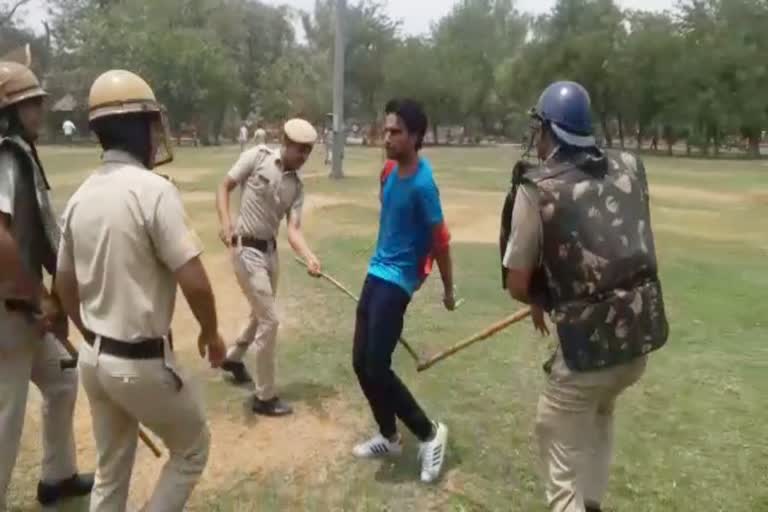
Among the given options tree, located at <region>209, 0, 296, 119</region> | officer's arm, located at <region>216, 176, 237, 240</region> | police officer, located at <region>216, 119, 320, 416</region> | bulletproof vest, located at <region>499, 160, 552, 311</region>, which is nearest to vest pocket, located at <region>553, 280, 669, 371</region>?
bulletproof vest, located at <region>499, 160, 552, 311</region>

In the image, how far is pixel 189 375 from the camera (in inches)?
135

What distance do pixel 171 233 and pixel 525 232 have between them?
134cm

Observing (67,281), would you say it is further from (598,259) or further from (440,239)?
(598,259)

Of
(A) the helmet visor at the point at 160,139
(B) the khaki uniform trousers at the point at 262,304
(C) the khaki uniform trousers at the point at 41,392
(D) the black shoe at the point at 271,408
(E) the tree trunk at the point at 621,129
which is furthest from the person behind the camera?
(E) the tree trunk at the point at 621,129

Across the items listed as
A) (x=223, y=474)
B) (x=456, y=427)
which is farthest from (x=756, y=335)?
(x=223, y=474)

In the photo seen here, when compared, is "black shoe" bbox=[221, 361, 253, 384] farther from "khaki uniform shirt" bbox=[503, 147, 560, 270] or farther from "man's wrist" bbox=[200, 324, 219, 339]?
"khaki uniform shirt" bbox=[503, 147, 560, 270]

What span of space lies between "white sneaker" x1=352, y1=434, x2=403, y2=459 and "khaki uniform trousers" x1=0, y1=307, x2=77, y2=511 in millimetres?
1525

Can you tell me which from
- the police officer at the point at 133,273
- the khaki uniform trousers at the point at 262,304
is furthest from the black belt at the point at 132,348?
the khaki uniform trousers at the point at 262,304

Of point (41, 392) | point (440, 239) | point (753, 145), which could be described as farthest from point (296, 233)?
point (753, 145)

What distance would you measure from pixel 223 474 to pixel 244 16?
7417cm

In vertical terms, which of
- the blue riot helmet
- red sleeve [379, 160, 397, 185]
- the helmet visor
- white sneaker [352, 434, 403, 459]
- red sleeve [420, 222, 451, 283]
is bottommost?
white sneaker [352, 434, 403, 459]

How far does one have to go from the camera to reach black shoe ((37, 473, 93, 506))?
4254 millimetres

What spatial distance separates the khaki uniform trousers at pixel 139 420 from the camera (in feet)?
10.5

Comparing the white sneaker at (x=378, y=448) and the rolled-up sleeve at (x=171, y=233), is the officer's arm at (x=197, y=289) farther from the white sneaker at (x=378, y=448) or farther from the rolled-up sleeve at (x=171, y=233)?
the white sneaker at (x=378, y=448)
